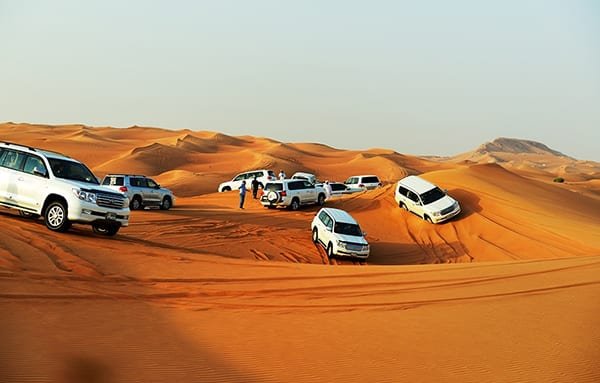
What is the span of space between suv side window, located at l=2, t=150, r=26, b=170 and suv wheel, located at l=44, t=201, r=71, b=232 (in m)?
1.61

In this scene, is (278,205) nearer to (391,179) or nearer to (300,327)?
(300,327)

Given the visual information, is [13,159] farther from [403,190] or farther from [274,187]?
[403,190]

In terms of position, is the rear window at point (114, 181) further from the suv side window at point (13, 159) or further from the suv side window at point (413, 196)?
the suv side window at point (413, 196)

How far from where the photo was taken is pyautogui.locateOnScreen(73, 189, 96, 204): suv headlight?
15.5 m

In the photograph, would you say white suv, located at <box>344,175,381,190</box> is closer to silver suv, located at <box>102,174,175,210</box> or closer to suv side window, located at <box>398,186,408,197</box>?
suv side window, located at <box>398,186,408,197</box>

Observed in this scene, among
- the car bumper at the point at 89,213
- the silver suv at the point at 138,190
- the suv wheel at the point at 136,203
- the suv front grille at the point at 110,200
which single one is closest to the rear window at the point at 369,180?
the silver suv at the point at 138,190

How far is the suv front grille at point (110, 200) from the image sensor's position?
52.2 feet

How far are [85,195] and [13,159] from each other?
253 cm

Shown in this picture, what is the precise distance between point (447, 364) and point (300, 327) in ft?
7.74

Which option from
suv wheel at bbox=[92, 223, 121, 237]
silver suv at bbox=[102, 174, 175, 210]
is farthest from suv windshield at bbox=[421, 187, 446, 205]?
suv wheel at bbox=[92, 223, 121, 237]

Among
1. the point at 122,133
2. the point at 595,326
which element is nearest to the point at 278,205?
the point at 595,326

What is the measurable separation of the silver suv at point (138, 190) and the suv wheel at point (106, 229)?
10293 mm

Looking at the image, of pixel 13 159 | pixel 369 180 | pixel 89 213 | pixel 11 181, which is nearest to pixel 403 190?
pixel 369 180

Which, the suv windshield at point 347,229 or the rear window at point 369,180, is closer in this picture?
the suv windshield at point 347,229
